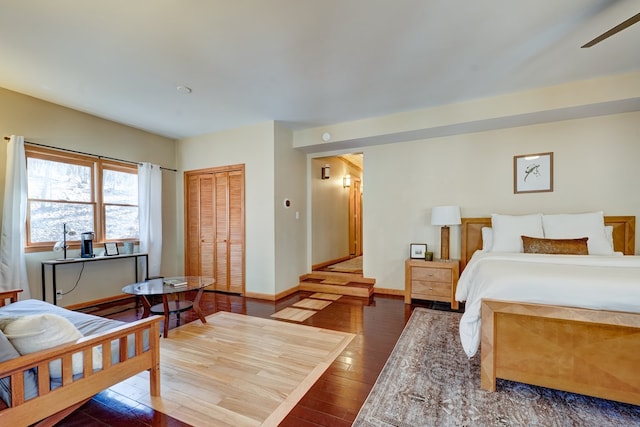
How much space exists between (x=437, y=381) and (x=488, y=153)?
3223mm

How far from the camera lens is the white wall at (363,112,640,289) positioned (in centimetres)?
340

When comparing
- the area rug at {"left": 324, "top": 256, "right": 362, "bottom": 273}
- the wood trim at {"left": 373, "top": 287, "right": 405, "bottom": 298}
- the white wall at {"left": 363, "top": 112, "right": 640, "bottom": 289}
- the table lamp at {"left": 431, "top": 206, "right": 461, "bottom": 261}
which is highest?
the white wall at {"left": 363, "top": 112, "right": 640, "bottom": 289}

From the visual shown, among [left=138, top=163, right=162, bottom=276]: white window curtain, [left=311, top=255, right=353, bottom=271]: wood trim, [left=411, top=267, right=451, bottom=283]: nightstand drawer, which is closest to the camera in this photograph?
[left=411, top=267, right=451, bottom=283]: nightstand drawer

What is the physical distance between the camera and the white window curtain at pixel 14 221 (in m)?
3.11

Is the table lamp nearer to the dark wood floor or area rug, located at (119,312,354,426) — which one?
the dark wood floor

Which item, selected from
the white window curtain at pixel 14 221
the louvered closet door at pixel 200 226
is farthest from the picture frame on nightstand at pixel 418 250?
the white window curtain at pixel 14 221

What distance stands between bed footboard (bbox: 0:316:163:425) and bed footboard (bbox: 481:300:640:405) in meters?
2.27

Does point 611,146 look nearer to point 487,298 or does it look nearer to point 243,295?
point 487,298

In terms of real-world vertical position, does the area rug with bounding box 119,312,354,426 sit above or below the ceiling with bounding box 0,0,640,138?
below

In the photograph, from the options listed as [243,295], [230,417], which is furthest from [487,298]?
[243,295]

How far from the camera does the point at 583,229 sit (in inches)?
122

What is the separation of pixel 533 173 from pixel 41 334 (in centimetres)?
497

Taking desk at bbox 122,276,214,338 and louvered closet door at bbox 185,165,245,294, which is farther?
louvered closet door at bbox 185,165,245,294

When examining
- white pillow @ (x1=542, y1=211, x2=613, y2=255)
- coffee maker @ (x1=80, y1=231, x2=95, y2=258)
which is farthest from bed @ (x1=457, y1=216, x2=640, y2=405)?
coffee maker @ (x1=80, y1=231, x2=95, y2=258)
